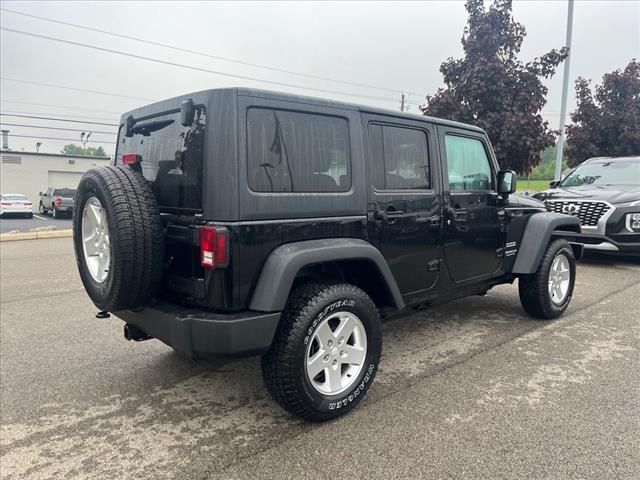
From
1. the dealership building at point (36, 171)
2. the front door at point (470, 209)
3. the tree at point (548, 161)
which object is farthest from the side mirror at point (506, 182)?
the dealership building at point (36, 171)

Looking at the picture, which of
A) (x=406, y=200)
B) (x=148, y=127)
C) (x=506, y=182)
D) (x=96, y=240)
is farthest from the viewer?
(x=506, y=182)

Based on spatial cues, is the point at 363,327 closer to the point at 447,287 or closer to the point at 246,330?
the point at 246,330

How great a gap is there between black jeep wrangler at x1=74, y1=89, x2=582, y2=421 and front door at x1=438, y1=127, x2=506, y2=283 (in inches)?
11.6

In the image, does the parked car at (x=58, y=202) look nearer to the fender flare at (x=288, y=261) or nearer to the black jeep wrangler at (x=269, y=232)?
the black jeep wrangler at (x=269, y=232)

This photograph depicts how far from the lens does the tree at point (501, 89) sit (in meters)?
10.0

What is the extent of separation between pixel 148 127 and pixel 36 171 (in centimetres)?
4062

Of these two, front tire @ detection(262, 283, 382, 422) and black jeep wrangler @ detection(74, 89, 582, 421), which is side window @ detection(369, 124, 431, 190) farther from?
front tire @ detection(262, 283, 382, 422)

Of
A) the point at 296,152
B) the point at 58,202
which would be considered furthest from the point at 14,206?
the point at 296,152

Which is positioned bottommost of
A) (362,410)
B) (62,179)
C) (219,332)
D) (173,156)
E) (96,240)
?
(362,410)

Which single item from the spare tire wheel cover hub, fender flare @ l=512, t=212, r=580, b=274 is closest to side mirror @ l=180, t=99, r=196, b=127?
the spare tire wheel cover hub

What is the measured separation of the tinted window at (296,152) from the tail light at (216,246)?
1.05 ft

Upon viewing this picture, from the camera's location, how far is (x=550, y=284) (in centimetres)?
481

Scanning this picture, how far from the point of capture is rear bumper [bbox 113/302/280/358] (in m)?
2.47

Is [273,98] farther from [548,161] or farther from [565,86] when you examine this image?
[548,161]
